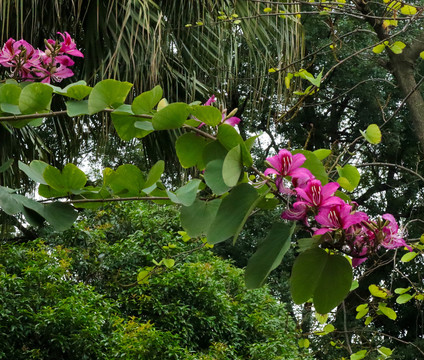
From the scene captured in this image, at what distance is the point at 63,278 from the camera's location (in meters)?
3.45

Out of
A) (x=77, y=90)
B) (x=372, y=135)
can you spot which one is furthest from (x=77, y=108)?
(x=372, y=135)

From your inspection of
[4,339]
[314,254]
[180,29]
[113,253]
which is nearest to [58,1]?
[180,29]

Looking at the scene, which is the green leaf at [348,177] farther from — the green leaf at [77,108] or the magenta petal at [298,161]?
the green leaf at [77,108]

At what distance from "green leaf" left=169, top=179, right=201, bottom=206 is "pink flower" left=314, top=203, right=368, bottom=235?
10cm

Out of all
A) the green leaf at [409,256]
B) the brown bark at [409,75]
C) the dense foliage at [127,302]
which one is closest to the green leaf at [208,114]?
the green leaf at [409,256]

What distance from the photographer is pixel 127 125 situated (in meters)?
0.58

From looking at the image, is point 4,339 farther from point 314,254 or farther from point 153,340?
point 314,254

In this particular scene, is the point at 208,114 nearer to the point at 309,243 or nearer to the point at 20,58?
the point at 309,243

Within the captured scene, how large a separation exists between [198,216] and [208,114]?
8cm

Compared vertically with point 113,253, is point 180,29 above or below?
above

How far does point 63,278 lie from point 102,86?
304cm

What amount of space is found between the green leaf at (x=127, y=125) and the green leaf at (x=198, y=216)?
8 cm

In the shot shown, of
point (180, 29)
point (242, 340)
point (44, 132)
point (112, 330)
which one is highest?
point (180, 29)

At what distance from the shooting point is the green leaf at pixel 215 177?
0.46 m
